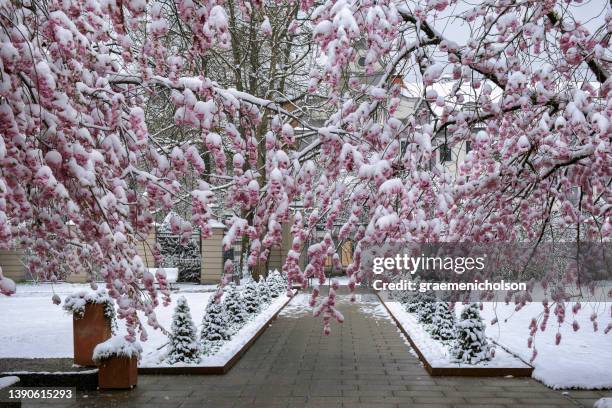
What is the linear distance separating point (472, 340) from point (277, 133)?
5.47 metres

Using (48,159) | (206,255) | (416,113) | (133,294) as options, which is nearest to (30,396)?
(133,294)

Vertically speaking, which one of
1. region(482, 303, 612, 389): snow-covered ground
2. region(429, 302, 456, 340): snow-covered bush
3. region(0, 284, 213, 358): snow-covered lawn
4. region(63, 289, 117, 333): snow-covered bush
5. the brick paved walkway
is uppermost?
region(63, 289, 117, 333): snow-covered bush

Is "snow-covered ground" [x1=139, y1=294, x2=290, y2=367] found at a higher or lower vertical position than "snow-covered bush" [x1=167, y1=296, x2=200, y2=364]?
lower

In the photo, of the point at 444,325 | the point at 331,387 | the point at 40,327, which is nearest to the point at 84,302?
the point at 331,387

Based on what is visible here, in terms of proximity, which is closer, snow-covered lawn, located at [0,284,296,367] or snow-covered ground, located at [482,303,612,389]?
snow-covered ground, located at [482,303,612,389]

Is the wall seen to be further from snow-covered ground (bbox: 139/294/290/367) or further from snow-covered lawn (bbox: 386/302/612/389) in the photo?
snow-covered lawn (bbox: 386/302/612/389)

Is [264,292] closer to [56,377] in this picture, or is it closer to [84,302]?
[84,302]

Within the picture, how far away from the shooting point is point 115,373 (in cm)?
790

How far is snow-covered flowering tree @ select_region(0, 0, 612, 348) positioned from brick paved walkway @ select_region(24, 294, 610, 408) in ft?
5.40

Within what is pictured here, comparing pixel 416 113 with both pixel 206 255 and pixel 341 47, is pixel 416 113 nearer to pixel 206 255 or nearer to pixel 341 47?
pixel 341 47

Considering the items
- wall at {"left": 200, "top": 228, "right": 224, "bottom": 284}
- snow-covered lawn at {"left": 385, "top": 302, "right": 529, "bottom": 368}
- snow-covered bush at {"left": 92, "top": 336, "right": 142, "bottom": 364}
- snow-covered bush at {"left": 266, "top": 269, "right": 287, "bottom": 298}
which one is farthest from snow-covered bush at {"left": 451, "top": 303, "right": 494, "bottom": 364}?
wall at {"left": 200, "top": 228, "right": 224, "bottom": 284}

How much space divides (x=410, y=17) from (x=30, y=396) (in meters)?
6.43

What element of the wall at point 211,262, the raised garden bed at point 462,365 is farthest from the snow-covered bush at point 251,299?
the wall at point 211,262

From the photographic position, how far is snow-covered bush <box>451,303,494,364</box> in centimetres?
900
